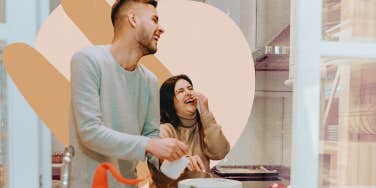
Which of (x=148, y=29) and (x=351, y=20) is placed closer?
(x=148, y=29)

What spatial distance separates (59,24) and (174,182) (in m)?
0.65

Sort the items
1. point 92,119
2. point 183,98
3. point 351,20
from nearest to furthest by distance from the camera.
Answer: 1. point 92,119
2. point 183,98
3. point 351,20

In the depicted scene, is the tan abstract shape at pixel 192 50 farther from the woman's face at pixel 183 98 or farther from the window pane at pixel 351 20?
the window pane at pixel 351 20

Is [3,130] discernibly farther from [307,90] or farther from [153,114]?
[307,90]

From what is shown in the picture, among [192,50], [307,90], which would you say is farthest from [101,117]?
[307,90]

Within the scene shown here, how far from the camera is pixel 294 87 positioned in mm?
1254

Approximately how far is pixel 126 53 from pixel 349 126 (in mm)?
900

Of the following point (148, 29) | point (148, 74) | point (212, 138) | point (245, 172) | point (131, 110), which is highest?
point (148, 29)

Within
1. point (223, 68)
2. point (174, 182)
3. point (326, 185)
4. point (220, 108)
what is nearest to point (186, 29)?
point (223, 68)

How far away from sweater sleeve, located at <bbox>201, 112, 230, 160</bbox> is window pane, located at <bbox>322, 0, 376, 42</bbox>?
1.77ft

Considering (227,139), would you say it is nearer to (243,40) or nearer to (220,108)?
(220,108)

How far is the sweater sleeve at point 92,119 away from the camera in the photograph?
1.11m

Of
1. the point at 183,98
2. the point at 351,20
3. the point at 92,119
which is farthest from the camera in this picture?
the point at 351,20

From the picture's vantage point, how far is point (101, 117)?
1.12 metres
